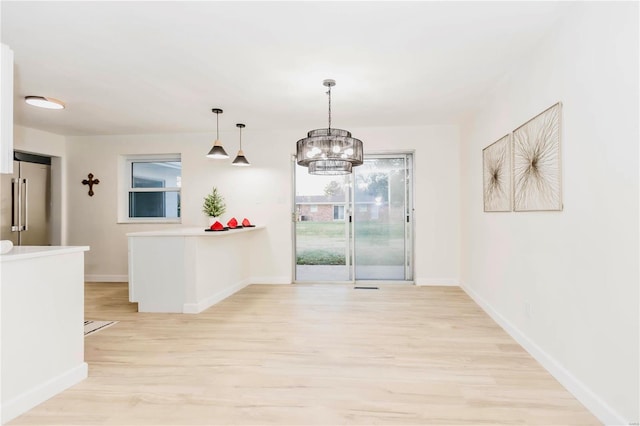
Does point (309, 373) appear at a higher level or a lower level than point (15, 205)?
lower

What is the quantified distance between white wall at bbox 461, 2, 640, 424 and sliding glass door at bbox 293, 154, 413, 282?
2.33 metres

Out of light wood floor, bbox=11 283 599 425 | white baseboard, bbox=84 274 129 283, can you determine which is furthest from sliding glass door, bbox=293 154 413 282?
white baseboard, bbox=84 274 129 283

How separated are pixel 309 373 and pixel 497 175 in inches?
99.2

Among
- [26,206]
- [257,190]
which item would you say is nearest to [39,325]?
[257,190]

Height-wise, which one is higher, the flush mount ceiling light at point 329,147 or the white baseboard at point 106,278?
the flush mount ceiling light at point 329,147

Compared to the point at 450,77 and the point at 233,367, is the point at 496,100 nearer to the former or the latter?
the point at 450,77

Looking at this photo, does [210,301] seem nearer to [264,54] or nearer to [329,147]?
[329,147]

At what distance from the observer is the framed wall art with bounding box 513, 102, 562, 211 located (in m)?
2.18

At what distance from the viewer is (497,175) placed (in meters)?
3.28

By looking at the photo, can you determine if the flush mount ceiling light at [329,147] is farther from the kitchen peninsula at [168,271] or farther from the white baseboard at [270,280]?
the white baseboard at [270,280]

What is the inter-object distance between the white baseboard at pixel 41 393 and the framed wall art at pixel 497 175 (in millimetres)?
3476

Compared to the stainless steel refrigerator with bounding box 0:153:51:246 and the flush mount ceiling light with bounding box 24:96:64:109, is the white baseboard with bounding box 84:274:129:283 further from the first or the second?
the flush mount ceiling light with bounding box 24:96:64:109

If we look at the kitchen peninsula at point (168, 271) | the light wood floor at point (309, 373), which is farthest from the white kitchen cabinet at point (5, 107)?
the kitchen peninsula at point (168, 271)

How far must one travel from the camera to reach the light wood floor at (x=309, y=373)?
179 cm
